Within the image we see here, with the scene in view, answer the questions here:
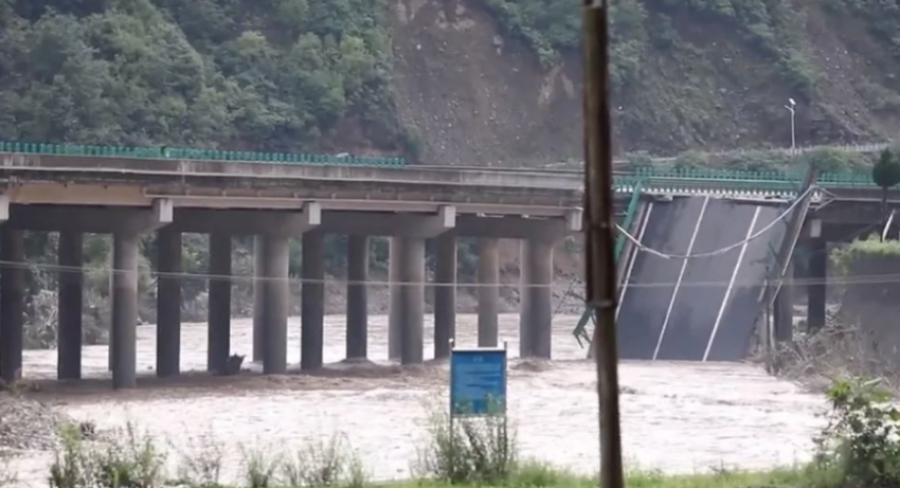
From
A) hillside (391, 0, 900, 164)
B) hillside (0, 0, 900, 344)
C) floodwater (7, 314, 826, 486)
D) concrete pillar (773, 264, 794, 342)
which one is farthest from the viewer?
hillside (391, 0, 900, 164)

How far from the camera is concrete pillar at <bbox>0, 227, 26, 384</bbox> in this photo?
47.1 metres

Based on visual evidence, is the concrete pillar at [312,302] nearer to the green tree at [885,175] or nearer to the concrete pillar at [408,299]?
the concrete pillar at [408,299]

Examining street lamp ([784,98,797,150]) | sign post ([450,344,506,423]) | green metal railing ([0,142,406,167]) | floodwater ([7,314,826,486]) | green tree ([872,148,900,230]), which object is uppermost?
street lamp ([784,98,797,150])

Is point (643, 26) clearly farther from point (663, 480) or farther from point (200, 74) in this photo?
point (663, 480)

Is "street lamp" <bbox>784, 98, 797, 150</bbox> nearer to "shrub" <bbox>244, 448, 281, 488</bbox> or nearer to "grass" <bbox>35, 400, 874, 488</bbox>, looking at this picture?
"grass" <bbox>35, 400, 874, 488</bbox>

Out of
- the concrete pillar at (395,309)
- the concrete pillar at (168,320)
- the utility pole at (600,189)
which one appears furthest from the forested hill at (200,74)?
the utility pole at (600,189)

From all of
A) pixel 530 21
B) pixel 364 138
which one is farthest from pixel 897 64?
pixel 364 138

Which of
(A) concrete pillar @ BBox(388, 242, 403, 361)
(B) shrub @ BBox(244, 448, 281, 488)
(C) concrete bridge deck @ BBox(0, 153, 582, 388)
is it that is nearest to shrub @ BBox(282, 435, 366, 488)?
(B) shrub @ BBox(244, 448, 281, 488)

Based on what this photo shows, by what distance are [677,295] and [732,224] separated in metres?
2.84

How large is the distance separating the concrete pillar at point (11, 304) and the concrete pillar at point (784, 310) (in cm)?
2124

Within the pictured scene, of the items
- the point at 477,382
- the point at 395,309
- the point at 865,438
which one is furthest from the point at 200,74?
the point at 865,438

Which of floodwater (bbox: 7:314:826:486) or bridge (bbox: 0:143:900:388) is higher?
bridge (bbox: 0:143:900:388)

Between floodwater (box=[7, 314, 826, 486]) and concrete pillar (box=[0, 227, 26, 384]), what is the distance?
2.47m

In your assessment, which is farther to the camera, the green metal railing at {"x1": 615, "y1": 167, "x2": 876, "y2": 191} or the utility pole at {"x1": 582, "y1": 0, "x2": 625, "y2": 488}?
the green metal railing at {"x1": 615, "y1": 167, "x2": 876, "y2": 191}
